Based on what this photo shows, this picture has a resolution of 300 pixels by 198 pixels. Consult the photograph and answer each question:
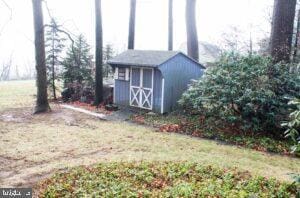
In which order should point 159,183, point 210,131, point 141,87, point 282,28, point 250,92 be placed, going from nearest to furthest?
point 159,183 < point 250,92 < point 210,131 < point 282,28 < point 141,87

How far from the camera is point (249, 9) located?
33.3 m

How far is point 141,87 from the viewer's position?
53.6ft

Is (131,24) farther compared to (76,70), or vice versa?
(76,70)

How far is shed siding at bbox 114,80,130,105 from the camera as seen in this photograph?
1703 centimetres

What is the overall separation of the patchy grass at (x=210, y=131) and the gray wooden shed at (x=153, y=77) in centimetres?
92

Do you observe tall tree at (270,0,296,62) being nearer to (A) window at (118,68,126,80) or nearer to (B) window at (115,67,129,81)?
(B) window at (115,67,129,81)

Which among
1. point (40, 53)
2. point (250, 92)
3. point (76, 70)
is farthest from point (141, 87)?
point (76, 70)

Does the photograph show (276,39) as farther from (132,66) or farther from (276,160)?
(132,66)

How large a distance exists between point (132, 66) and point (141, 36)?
161 ft

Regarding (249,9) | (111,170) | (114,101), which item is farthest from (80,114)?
(249,9)

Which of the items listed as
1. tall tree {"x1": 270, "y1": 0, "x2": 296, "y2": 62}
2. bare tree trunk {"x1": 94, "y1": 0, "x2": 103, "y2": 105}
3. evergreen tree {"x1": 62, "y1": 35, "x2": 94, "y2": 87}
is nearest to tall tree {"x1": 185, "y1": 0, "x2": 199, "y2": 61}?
bare tree trunk {"x1": 94, "y1": 0, "x2": 103, "y2": 105}

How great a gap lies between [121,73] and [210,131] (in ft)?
20.7

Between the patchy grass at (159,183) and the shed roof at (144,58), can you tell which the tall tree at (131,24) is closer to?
the shed roof at (144,58)

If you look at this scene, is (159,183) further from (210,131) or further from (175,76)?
(175,76)
